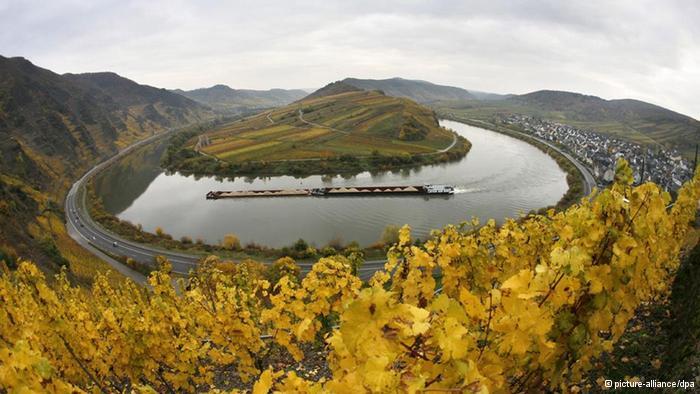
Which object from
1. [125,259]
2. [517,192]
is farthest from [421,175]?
[125,259]

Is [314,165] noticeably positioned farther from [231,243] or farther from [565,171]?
[565,171]

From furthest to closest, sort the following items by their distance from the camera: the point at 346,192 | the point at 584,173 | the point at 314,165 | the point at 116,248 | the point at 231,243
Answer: the point at 314,165 < the point at 584,173 < the point at 346,192 < the point at 116,248 < the point at 231,243

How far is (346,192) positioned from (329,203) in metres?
4.73

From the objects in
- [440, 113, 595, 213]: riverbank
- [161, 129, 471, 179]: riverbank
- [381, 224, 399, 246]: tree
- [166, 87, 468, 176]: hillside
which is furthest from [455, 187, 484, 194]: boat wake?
[381, 224, 399, 246]: tree

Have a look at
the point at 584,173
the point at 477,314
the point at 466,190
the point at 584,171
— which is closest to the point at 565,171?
the point at 584,171

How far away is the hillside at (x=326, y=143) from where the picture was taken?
8288 cm

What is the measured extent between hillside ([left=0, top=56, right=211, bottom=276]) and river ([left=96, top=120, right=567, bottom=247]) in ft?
31.1

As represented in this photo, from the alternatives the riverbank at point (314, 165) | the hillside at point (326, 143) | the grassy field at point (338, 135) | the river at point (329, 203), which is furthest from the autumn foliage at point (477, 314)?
the grassy field at point (338, 135)

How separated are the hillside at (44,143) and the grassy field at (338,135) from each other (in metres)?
28.1

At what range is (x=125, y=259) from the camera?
40500 mm

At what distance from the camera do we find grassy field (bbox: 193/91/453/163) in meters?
92.4

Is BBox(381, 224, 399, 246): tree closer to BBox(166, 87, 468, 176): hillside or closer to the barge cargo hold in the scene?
the barge cargo hold

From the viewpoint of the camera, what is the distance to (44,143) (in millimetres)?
87188

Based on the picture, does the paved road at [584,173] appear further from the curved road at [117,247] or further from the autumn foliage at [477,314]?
the autumn foliage at [477,314]
